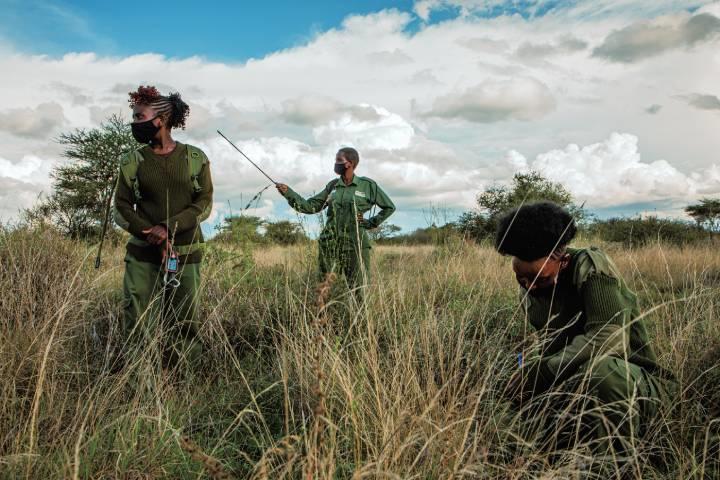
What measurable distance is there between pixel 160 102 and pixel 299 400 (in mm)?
2225

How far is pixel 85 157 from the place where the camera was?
1797cm

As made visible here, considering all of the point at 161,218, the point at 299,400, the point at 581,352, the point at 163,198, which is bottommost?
the point at 299,400

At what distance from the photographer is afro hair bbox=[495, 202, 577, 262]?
8.34ft

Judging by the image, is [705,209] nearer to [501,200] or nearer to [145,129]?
[501,200]

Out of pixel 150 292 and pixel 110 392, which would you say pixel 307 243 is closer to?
pixel 150 292

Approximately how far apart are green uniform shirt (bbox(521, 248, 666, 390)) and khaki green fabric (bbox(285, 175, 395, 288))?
8.26 ft

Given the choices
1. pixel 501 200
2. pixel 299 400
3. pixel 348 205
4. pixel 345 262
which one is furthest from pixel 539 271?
pixel 501 200

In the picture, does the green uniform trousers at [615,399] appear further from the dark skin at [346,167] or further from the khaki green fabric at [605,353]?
the dark skin at [346,167]

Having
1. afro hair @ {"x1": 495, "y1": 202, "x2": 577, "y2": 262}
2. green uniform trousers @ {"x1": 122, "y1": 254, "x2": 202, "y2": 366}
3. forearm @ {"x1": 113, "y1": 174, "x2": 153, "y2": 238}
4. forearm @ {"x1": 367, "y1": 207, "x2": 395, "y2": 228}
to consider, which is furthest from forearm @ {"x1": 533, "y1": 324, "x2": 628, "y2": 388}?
forearm @ {"x1": 367, "y1": 207, "x2": 395, "y2": 228}

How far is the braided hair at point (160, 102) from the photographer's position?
13.0ft

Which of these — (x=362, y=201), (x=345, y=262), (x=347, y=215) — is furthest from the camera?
(x=362, y=201)

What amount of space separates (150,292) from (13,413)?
1208mm

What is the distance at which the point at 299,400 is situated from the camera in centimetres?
306

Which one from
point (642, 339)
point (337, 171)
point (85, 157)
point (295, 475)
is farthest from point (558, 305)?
point (85, 157)
